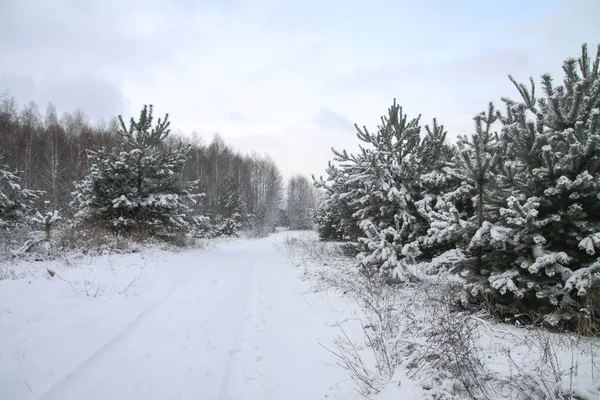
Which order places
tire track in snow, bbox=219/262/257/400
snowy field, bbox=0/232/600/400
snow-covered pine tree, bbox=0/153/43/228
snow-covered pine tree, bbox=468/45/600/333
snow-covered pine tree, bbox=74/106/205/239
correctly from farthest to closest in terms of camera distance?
1. snow-covered pine tree, bbox=74/106/205/239
2. snow-covered pine tree, bbox=0/153/43/228
3. snow-covered pine tree, bbox=468/45/600/333
4. tire track in snow, bbox=219/262/257/400
5. snowy field, bbox=0/232/600/400

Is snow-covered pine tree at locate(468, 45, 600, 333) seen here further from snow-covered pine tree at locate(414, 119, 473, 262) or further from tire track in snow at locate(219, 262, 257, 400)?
tire track in snow at locate(219, 262, 257, 400)

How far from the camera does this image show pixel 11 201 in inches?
426

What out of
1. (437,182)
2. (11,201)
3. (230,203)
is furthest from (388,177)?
(230,203)

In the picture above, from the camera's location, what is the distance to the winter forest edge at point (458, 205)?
411cm

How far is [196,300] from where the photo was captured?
20.5ft

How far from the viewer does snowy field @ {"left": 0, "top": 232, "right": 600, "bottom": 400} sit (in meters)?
2.91

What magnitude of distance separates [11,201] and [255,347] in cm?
1216

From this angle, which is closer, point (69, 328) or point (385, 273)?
point (69, 328)

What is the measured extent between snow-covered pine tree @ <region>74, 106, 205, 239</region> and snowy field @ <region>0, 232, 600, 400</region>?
5451 millimetres

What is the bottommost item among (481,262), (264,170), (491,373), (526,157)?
(491,373)

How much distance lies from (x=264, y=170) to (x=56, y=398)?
52292 millimetres

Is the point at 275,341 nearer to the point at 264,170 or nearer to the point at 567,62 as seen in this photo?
the point at 567,62

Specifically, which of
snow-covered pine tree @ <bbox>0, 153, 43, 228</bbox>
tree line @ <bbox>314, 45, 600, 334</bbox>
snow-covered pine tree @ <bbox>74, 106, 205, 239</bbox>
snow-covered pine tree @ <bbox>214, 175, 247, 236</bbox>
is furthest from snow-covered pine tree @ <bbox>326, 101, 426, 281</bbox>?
snow-covered pine tree @ <bbox>214, 175, 247, 236</bbox>

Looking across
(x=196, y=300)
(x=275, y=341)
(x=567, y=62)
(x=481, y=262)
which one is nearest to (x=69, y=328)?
(x=196, y=300)
